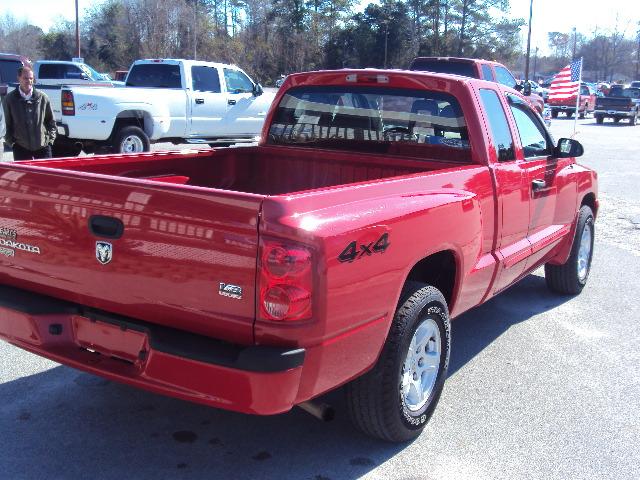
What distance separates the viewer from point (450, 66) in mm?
16047

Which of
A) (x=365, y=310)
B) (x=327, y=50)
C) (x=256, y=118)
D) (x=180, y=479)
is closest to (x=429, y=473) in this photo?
(x=365, y=310)

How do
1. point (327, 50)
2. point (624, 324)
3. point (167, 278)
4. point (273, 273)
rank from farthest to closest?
1. point (327, 50)
2. point (624, 324)
3. point (167, 278)
4. point (273, 273)

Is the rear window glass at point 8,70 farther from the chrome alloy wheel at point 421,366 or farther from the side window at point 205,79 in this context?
the chrome alloy wheel at point 421,366

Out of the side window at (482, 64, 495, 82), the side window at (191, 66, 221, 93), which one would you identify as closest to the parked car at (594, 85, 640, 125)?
the side window at (482, 64, 495, 82)

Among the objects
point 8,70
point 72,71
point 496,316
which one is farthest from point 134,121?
point 72,71

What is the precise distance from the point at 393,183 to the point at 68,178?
1.51 meters

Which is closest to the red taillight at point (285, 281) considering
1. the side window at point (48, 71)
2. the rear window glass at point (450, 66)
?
the rear window glass at point (450, 66)

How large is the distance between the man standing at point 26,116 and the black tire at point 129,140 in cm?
478

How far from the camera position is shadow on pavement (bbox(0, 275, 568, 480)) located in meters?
3.43

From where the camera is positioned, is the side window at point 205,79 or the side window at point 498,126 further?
the side window at point 205,79

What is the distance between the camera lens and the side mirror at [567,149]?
5.53m

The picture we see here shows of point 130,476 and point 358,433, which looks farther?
point 358,433

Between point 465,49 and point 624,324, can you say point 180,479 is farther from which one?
point 465,49

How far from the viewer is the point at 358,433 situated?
12.6ft
